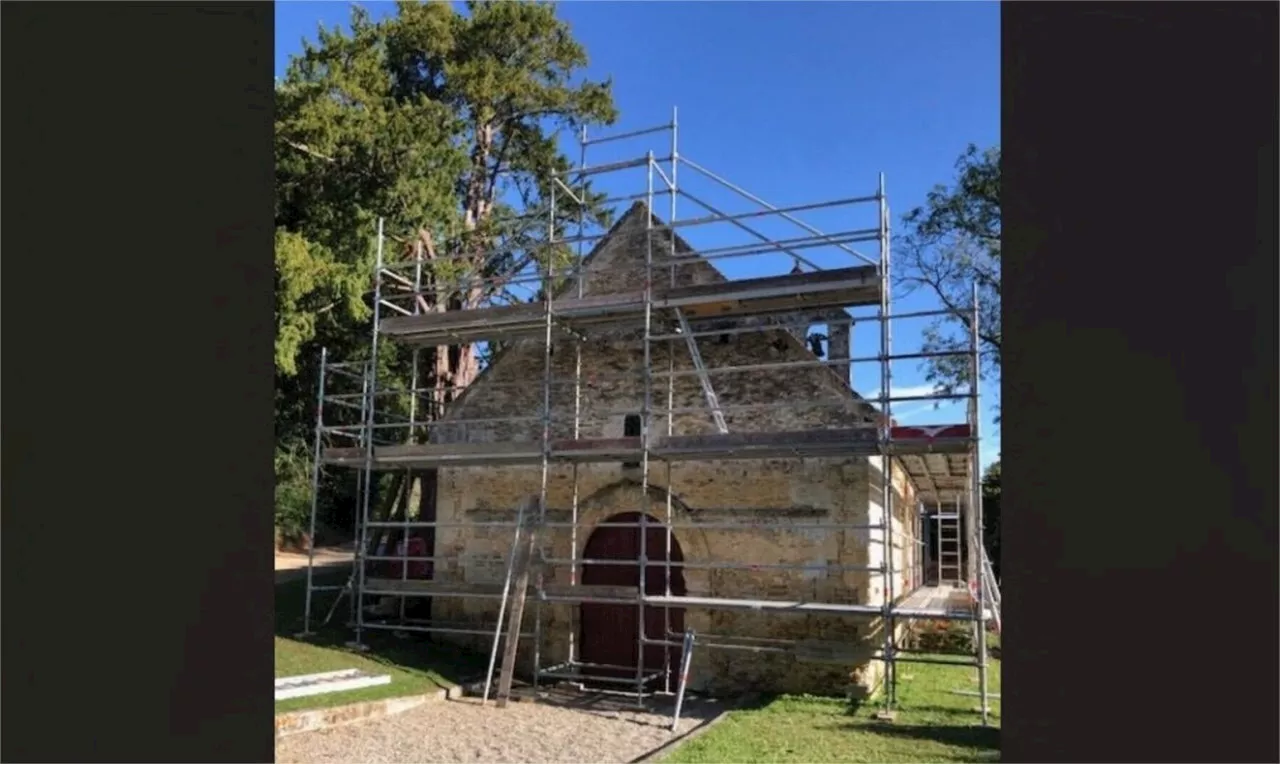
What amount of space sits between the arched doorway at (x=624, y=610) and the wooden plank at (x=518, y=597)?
2.54 ft

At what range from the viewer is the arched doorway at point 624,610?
12.0m

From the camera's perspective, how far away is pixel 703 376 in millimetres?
11453

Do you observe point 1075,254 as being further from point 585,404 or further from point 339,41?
point 339,41

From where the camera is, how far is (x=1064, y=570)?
4.57 ft

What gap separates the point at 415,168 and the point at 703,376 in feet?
26.0

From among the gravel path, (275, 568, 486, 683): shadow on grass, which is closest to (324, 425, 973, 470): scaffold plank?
(275, 568, 486, 683): shadow on grass

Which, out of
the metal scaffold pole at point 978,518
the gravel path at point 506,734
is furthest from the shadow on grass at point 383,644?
the metal scaffold pole at point 978,518

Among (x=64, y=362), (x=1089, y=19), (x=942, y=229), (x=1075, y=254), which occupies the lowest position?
(x=64, y=362)

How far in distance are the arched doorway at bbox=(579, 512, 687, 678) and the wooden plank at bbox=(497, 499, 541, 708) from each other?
774 mm

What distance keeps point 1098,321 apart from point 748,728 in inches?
327

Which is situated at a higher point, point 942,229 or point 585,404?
point 942,229

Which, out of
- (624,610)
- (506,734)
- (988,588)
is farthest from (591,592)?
(988,588)

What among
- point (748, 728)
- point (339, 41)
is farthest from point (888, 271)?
point (339, 41)

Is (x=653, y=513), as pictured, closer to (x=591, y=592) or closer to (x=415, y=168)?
(x=591, y=592)
